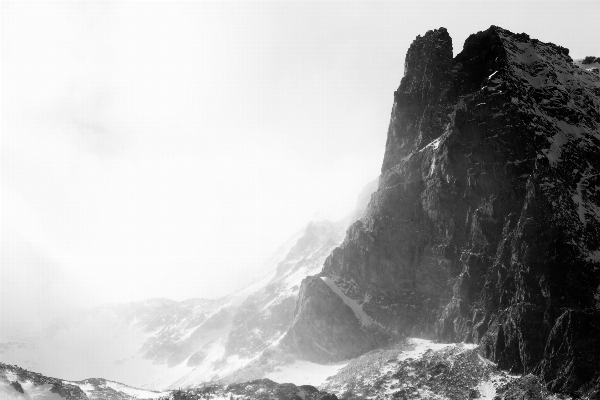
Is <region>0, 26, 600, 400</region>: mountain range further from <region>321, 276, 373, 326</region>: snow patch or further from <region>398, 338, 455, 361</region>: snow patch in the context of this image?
<region>398, 338, 455, 361</region>: snow patch

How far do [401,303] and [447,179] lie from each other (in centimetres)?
4047

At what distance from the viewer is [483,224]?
12950cm

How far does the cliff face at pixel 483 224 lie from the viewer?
112 metres

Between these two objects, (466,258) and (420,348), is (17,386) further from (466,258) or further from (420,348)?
(466,258)

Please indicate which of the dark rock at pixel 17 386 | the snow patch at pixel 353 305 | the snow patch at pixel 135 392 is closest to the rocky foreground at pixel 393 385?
the snow patch at pixel 135 392

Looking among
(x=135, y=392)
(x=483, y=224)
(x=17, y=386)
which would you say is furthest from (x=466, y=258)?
(x=17, y=386)

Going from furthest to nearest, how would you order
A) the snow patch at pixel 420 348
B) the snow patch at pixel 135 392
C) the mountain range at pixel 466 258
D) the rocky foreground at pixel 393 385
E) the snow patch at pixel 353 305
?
the snow patch at pixel 353 305, the snow patch at pixel 420 348, the snow patch at pixel 135 392, the mountain range at pixel 466 258, the rocky foreground at pixel 393 385

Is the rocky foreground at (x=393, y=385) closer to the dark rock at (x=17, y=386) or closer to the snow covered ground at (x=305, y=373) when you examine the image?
the dark rock at (x=17, y=386)

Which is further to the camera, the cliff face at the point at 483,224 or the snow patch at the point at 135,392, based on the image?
the snow patch at the point at 135,392

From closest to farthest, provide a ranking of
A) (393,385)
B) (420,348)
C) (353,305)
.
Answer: (393,385) → (420,348) → (353,305)

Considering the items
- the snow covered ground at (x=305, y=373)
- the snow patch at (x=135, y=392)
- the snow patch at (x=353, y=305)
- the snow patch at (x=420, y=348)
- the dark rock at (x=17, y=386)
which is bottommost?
the snow covered ground at (x=305, y=373)

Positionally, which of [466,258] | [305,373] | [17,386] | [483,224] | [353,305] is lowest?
[305,373]

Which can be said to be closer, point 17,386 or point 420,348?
point 17,386

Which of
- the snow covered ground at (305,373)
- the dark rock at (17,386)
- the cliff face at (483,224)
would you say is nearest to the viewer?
the dark rock at (17,386)
